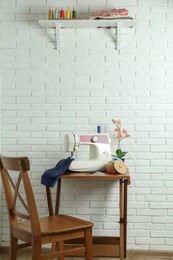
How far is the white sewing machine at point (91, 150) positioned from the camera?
370cm

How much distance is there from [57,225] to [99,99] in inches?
56.0

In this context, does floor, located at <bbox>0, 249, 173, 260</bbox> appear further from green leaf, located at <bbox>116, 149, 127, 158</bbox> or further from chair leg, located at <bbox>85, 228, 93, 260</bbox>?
chair leg, located at <bbox>85, 228, 93, 260</bbox>

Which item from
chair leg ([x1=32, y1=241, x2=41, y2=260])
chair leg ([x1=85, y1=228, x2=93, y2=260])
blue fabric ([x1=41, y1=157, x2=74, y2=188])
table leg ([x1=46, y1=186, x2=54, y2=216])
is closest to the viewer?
chair leg ([x1=32, y1=241, x2=41, y2=260])

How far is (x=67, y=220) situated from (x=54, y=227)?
0.70 ft

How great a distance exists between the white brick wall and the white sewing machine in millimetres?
411

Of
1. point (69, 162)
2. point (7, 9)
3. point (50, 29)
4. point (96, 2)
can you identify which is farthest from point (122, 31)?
point (69, 162)

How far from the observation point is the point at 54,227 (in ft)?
10.0

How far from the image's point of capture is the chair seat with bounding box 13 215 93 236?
2.98 metres

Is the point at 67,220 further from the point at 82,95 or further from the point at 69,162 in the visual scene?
the point at 82,95

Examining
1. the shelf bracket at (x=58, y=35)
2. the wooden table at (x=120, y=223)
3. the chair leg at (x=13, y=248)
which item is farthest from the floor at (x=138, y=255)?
the shelf bracket at (x=58, y=35)

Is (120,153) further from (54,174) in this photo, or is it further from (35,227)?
(35,227)

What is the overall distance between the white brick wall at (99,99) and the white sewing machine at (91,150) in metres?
0.41

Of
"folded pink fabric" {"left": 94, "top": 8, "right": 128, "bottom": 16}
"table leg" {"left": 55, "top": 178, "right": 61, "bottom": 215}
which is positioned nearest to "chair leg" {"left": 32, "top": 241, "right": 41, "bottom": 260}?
"table leg" {"left": 55, "top": 178, "right": 61, "bottom": 215}

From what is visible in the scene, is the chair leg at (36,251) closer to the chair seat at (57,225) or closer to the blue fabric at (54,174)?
the chair seat at (57,225)
